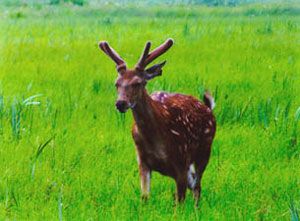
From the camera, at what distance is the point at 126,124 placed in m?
6.49

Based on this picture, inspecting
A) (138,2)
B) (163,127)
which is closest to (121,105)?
(163,127)

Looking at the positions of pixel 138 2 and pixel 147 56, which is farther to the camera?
pixel 138 2

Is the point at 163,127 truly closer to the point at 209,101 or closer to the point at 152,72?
the point at 152,72

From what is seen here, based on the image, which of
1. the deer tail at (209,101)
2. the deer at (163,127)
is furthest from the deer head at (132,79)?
the deer tail at (209,101)

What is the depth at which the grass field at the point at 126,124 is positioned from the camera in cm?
489

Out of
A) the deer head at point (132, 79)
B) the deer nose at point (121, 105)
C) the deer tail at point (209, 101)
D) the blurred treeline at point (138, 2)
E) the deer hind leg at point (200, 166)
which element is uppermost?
the deer head at point (132, 79)

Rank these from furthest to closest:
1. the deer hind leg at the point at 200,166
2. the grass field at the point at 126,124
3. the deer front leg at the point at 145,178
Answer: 1. the deer hind leg at the point at 200,166
2. the grass field at the point at 126,124
3. the deer front leg at the point at 145,178

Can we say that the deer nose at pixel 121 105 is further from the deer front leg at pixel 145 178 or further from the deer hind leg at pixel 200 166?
the deer hind leg at pixel 200 166

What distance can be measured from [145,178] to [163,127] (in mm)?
288

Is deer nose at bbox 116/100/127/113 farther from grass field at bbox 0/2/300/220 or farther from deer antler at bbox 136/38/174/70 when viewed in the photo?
grass field at bbox 0/2/300/220

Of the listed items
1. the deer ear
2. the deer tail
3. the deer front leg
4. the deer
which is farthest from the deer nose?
the deer tail

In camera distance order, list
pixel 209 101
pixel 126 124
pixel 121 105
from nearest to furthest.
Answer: pixel 121 105 → pixel 209 101 → pixel 126 124

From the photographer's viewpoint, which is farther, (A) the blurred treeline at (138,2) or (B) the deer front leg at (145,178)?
(A) the blurred treeline at (138,2)

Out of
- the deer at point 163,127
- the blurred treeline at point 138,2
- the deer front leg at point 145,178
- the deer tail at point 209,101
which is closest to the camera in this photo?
the deer at point 163,127
